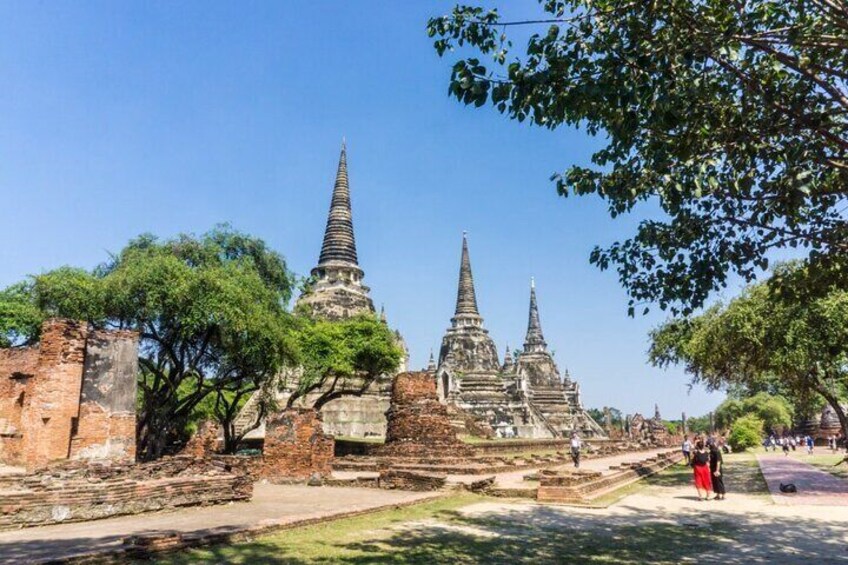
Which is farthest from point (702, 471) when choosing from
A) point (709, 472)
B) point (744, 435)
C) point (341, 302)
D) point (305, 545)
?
point (341, 302)

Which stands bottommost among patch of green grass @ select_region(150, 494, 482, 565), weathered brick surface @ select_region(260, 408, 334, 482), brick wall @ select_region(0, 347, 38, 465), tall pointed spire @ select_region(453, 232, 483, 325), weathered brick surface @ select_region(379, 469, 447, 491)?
patch of green grass @ select_region(150, 494, 482, 565)

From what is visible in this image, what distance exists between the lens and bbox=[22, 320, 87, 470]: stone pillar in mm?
12500

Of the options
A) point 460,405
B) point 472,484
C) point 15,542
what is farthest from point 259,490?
point 460,405

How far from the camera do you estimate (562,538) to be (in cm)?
829

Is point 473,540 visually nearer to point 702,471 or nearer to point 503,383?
point 702,471

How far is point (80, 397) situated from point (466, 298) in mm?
38773

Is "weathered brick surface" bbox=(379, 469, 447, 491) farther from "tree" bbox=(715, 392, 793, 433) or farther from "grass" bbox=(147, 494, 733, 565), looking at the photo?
"tree" bbox=(715, 392, 793, 433)

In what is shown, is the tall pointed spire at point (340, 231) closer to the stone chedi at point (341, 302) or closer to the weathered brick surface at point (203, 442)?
the stone chedi at point (341, 302)

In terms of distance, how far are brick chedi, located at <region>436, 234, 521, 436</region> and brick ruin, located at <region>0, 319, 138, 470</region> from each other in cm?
2814

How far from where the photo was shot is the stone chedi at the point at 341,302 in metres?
33.5

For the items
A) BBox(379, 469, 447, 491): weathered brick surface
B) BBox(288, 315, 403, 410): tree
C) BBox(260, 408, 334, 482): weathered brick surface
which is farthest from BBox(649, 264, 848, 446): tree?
BBox(288, 315, 403, 410): tree

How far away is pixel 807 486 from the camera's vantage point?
1534cm

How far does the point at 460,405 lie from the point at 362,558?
34.6 metres

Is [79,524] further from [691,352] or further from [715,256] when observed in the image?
[691,352]
